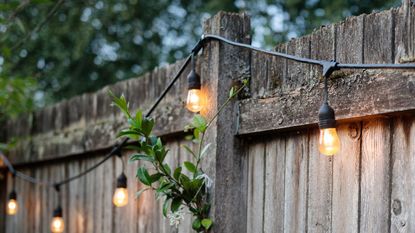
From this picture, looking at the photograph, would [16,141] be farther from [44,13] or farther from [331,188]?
[331,188]

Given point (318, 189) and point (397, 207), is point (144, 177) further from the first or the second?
point (397, 207)

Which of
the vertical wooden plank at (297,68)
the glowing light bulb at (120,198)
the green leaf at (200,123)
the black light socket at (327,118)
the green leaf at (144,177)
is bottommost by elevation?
the glowing light bulb at (120,198)

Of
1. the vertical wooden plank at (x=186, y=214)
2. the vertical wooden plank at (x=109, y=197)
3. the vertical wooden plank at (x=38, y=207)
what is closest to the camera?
the vertical wooden plank at (x=186, y=214)

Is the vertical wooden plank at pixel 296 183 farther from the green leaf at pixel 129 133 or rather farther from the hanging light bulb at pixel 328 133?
the green leaf at pixel 129 133

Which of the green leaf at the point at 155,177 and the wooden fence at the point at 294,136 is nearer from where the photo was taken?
the wooden fence at the point at 294,136

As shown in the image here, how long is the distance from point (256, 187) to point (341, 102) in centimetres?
77

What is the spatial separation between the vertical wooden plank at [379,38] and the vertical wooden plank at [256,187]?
2.74 feet

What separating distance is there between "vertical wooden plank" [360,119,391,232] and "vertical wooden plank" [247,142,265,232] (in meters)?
0.70

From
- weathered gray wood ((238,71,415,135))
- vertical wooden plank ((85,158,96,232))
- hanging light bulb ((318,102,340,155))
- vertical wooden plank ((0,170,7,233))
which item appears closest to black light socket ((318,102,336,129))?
hanging light bulb ((318,102,340,155))

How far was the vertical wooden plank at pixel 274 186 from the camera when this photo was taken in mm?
3334

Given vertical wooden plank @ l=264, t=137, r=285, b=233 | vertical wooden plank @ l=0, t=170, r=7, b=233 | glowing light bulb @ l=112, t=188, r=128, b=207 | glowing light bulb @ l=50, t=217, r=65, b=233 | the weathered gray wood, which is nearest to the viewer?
the weathered gray wood

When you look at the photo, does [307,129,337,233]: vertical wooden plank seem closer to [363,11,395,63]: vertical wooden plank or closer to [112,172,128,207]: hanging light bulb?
[363,11,395,63]: vertical wooden plank

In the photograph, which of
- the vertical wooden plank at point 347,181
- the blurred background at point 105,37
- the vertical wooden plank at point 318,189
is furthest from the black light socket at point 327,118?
the blurred background at point 105,37

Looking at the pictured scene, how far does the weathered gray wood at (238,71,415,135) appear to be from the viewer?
2.63 meters
